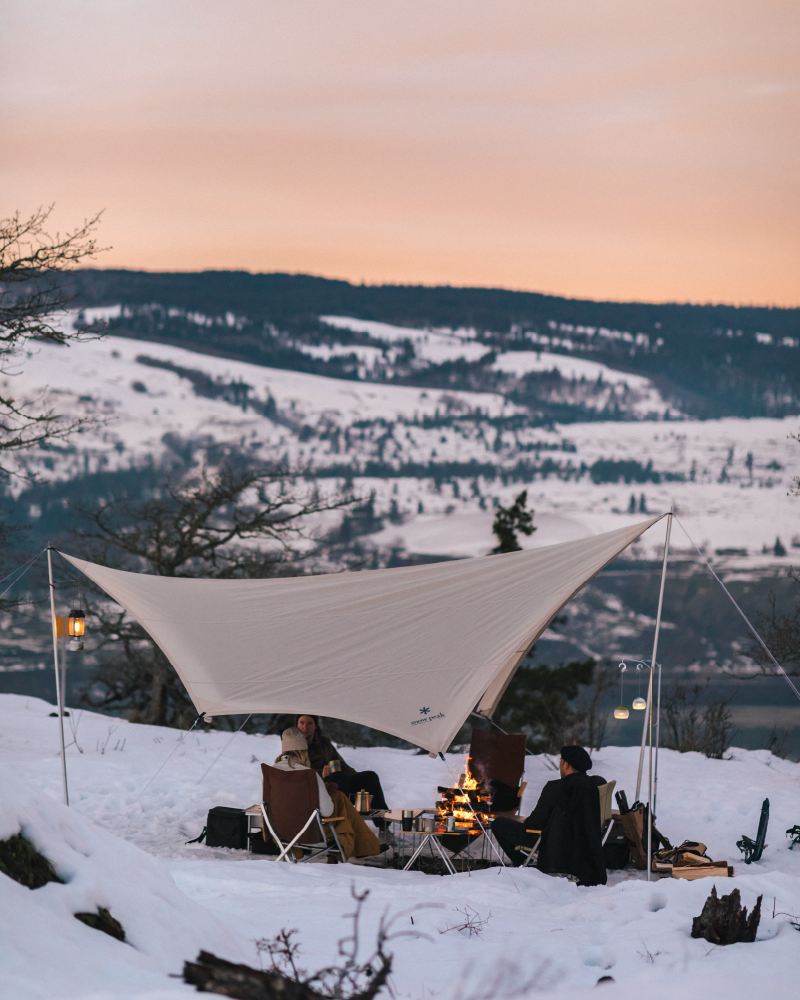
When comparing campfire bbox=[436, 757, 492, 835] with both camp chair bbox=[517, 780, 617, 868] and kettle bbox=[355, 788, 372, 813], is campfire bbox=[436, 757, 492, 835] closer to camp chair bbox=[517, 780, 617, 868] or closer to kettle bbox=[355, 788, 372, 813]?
camp chair bbox=[517, 780, 617, 868]

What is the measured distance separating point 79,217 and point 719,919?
30.2 ft

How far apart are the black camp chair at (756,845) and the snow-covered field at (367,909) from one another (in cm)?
7

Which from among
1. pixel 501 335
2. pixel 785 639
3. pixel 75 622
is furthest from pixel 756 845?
pixel 501 335

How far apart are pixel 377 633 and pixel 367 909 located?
2598 mm

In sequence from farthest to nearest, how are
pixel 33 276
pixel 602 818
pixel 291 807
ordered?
pixel 33 276
pixel 291 807
pixel 602 818

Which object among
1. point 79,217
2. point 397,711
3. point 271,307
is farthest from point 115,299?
point 397,711

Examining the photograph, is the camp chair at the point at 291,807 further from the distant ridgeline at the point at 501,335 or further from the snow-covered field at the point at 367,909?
the distant ridgeline at the point at 501,335

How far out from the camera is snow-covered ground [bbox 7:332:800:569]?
217ft

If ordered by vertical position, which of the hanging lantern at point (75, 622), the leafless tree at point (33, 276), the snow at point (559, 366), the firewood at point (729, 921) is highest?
the snow at point (559, 366)

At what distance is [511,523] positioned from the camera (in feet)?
72.5

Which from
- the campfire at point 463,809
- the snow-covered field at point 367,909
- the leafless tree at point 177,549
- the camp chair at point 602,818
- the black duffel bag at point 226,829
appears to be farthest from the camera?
the leafless tree at point 177,549

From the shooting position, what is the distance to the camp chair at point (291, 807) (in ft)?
17.9

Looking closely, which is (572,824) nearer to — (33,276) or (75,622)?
(75,622)

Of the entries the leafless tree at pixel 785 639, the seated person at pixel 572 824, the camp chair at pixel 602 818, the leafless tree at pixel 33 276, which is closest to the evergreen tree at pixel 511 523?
the leafless tree at pixel 785 639
